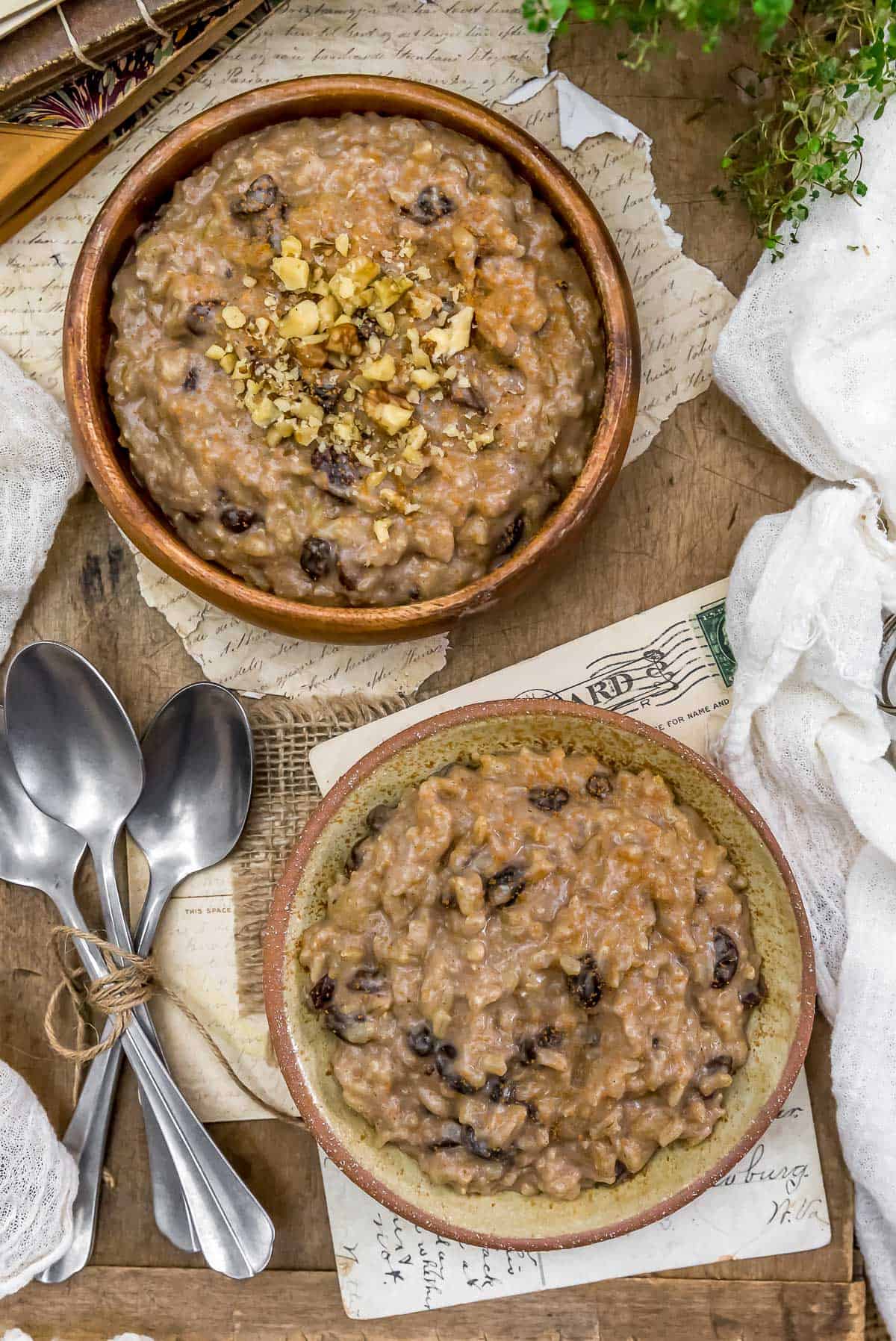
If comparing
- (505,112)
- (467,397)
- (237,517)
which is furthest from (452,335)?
(505,112)

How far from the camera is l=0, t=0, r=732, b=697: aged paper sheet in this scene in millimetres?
2027

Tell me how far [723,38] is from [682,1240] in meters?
2.10

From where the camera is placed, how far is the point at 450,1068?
165 cm

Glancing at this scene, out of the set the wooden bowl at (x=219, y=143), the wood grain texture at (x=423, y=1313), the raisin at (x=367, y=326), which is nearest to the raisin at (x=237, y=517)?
the wooden bowl at (x=219, y=143)

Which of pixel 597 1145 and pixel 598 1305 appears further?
pixel 598 1305

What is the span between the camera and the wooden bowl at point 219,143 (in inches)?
69.0

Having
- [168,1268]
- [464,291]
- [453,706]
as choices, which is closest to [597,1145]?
[453,706]

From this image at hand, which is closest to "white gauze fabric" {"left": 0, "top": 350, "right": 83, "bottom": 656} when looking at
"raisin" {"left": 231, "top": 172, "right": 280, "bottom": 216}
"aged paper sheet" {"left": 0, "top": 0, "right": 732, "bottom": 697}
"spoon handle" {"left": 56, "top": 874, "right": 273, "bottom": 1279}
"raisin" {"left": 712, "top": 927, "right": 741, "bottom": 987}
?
"aged paper sheet" {"left": 0, "top": 0, "right": 732, "bottom": 697}

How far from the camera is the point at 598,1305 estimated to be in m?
2.04

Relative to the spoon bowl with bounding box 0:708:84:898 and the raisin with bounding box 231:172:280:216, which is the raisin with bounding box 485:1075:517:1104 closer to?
the spoon bowl with bounding box 0:708:84:898

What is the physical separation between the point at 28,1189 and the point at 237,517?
118cm

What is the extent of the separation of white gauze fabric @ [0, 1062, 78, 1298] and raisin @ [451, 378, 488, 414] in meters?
1.36

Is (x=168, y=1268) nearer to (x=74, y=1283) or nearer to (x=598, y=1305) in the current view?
(x=74, y=1283)

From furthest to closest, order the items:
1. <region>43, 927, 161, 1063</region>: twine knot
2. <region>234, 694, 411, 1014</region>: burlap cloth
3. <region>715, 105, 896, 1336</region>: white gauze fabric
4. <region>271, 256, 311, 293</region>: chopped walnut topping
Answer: <region>234, 694, 411, 1014</region>: burlap cloth
<region>43, 927, 161, 1063</region>: twine knot
<region>715, 105, 896, 1336</region>: white gauze fabric
<region>271, 256, 311, 293</region>: chopped walnut topping
